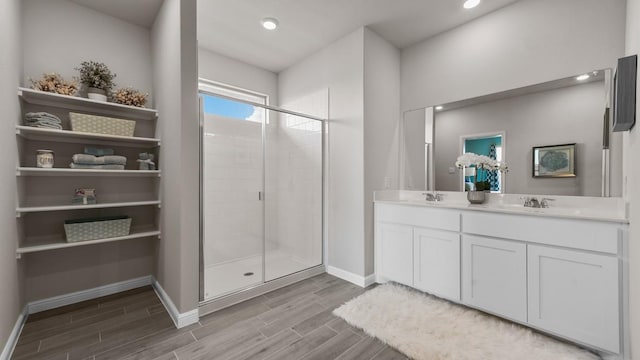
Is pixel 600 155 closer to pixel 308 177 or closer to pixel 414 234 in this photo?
pixel 414 234

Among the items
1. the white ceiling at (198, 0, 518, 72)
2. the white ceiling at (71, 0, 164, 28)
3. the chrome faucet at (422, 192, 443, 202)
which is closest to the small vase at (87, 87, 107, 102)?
the white ceiling at (71, 0, 164, 28)

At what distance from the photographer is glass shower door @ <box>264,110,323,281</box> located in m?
3.04

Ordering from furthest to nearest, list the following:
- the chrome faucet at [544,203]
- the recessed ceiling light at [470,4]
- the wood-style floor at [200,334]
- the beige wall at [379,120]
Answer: the beige wall at [379,120]
the recessed ceiling light at [470,4]
the chrome faucet at [544,203]
the wood-style floor at [200,334]

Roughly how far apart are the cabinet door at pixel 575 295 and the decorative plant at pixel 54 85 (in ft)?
12.9

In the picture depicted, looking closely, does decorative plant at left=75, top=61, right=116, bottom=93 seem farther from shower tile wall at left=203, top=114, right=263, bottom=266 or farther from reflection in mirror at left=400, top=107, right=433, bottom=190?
reflection in mirror at left=400, top=107, right=433, bottom=190

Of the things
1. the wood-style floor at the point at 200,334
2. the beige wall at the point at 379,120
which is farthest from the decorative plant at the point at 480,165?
the wood-style floor at the point at 200,334

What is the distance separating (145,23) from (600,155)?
4.40m

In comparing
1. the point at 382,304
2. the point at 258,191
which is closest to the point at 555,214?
the point at 382,304

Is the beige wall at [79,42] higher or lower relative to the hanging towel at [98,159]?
higher

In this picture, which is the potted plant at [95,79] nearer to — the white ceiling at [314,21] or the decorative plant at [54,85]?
the decorative plant at [54,85]

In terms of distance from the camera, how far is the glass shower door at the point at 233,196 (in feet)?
8.61

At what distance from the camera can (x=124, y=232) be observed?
2.54 metres

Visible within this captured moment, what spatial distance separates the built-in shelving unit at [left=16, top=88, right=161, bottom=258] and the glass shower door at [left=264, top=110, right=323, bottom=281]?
1170mm

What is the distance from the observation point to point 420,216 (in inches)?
101
